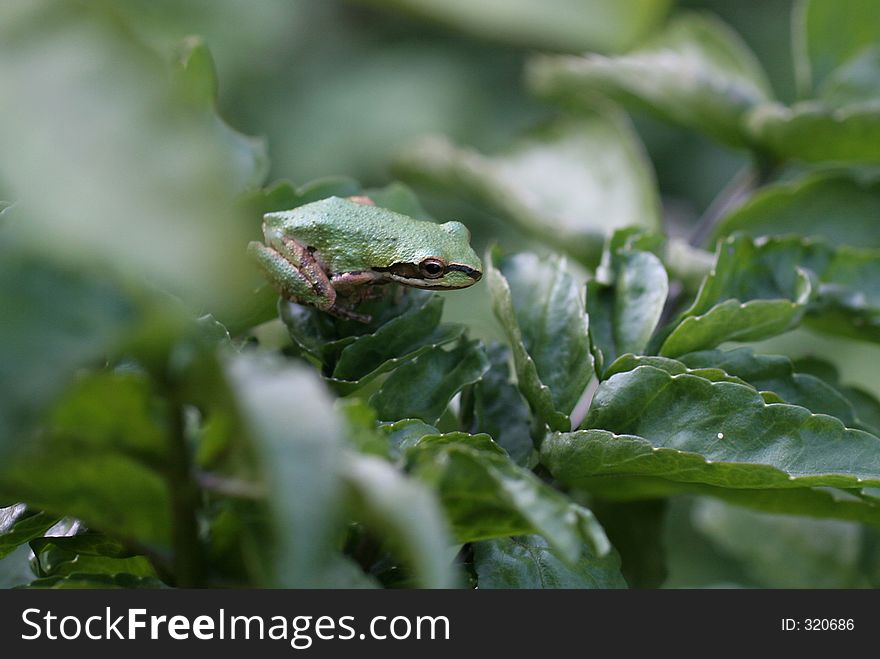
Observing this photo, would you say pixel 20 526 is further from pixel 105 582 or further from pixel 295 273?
pixel 295 273

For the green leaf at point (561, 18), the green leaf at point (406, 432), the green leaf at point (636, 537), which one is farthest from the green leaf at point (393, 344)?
the green leaf at point (561, 18)

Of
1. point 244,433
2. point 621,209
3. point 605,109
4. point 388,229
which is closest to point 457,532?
point 244,433

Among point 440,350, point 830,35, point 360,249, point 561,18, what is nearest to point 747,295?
point 440,350

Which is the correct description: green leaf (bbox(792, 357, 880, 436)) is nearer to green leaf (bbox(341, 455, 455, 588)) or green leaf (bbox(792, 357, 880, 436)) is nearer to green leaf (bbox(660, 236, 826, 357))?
green leaf (bbox(660, 236, 826, 357))

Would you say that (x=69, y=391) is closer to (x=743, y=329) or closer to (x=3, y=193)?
(x=3, y=193)

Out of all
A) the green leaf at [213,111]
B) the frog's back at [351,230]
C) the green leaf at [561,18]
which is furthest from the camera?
the green leaf at [561,18]

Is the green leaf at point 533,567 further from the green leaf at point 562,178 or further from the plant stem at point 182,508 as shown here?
the green leaf at point 562,178
